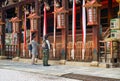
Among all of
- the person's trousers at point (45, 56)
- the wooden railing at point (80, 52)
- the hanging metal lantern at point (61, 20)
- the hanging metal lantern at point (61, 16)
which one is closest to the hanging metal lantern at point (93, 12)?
the wooden railing at point (80, 52)

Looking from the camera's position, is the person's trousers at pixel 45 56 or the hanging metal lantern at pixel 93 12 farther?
→ the person's trousers at pixel 45 56

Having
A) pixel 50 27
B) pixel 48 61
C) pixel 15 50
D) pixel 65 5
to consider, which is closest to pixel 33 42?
pixel 48 61

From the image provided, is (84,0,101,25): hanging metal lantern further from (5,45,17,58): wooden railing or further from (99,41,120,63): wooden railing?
(5,45,17,58): wooden railing

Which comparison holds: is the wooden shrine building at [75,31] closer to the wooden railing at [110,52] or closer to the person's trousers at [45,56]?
the wooden railing at [110,52]

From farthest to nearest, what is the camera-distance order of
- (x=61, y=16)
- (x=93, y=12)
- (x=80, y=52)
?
1. (x=61, y=16)
2. (x=80, y=52)
3. (x=93, y=12)

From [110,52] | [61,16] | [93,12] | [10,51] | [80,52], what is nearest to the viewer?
[110,52]

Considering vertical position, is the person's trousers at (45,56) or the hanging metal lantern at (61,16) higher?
the hanging metal lantern at (61,16)

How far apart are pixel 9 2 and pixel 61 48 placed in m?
9.02

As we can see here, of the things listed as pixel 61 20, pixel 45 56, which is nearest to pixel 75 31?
pixel 61 20

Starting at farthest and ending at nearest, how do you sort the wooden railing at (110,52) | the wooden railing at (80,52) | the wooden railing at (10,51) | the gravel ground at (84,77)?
1. the wooden railing at (10,51)
2. the wooden railing at (80,52)
3. the wooden railing at (110,52)
4. the gravel ground at (84,77)

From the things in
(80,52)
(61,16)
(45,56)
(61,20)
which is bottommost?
(45,56)

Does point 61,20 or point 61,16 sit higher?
point 61,16

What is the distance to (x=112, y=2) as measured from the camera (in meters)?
25.6

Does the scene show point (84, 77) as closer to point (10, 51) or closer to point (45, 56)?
point (45, 56)
